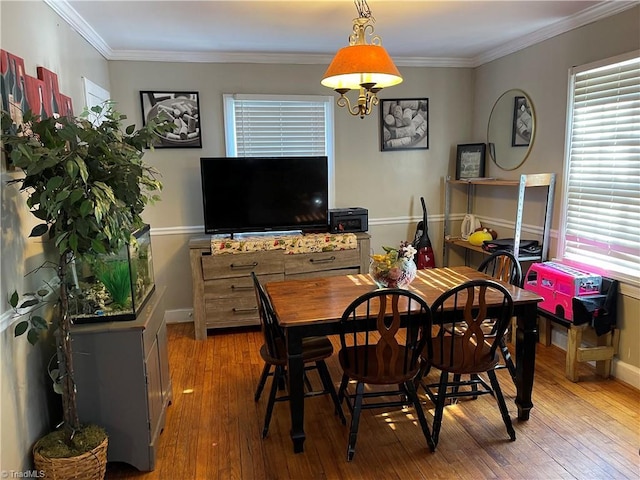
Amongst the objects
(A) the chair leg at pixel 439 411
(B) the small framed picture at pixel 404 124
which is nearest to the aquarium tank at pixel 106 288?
(A) the chair leg at pixel 439 411

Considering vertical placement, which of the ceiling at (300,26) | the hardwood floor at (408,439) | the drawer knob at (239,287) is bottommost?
the hardwood floor at (408,439)

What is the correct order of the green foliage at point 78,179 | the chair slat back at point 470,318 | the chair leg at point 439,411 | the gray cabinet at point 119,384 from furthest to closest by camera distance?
the chair leg at point 439,411, the chair slat back at point 470,318, the gray cabinet at point 119,384, the green foliage at point 78,179

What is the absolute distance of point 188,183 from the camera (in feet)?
13.8

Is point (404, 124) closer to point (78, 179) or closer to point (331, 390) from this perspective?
point (331, 390)

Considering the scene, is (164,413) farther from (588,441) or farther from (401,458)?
(588,441)

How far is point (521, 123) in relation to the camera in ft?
12.8

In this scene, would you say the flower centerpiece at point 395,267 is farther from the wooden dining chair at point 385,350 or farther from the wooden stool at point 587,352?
the wooden stool at point 587,352

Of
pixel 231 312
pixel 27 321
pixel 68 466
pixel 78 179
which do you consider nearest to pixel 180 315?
pixel 231 312

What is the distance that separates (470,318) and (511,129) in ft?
8.10

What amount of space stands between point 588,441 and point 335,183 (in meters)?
2.96

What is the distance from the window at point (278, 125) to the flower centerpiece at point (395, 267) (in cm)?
214

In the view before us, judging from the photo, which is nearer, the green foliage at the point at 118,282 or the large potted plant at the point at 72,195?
the large potted plant at the point at 72,195

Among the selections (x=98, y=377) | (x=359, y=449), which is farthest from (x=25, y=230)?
(x=359, y=449)

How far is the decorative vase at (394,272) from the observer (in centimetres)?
248
